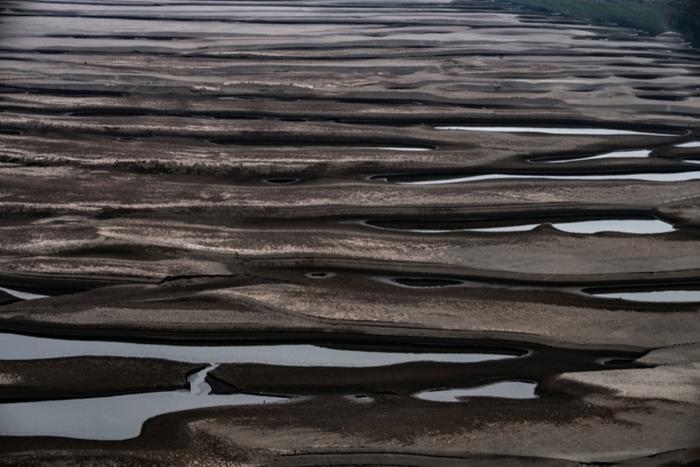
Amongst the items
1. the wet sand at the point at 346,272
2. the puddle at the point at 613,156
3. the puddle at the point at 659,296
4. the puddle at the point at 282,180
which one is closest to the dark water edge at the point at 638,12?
the wet sand at the point at 346,272

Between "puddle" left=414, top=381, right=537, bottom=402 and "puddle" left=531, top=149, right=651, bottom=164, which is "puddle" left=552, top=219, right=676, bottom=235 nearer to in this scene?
"puddle" left=531, top=149, right=651, bottom=164

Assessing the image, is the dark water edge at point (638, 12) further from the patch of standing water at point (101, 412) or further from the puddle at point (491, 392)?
the patch of standing water at point (101, 412)

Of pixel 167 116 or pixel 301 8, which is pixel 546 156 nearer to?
pixel 167 116

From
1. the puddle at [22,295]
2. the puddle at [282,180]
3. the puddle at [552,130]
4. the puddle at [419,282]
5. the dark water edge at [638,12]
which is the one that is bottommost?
the puddle at [419,282]

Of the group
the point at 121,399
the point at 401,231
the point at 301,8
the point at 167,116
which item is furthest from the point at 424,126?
the point at 301,8

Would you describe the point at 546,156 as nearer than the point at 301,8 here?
Yes

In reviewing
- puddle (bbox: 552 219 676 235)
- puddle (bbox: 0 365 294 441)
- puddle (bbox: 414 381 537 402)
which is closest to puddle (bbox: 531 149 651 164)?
puddle (bbox: 552 219 676 235)
